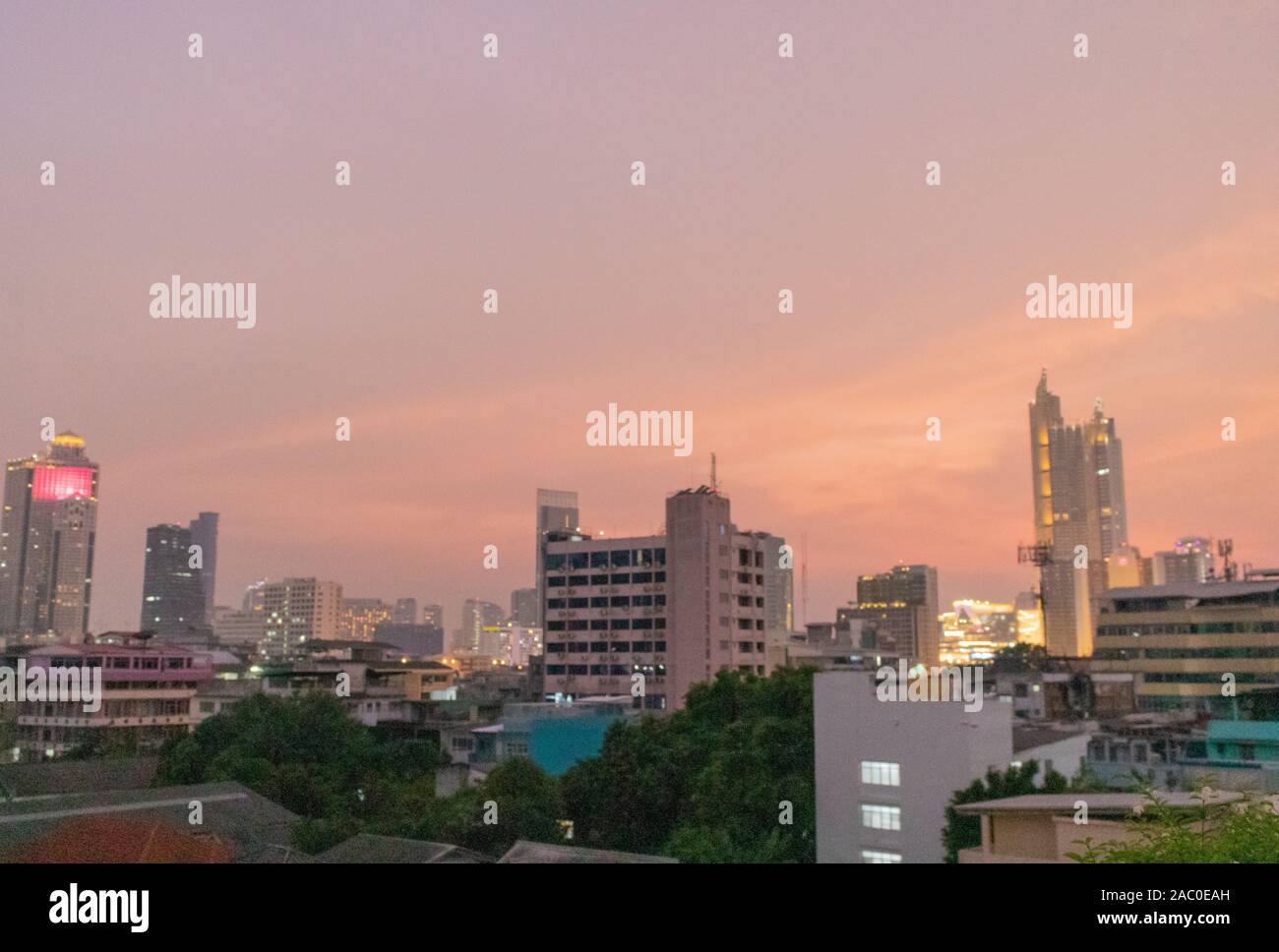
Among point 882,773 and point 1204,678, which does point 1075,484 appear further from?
point 882,773

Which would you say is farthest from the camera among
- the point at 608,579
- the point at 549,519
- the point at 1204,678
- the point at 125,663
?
the point at 549,519

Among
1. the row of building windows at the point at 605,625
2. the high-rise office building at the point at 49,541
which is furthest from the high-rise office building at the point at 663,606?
the high-rise office building at the point at 49,541

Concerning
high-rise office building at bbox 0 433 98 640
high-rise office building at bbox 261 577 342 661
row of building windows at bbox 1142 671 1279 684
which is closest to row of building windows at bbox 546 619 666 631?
row of building windows at bbox 1142 671 1279 684

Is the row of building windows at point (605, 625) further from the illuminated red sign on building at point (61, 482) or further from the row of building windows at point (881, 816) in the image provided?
the illuminated red sign on building at point (61, 482)

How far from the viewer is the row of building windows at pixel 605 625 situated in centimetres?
2923

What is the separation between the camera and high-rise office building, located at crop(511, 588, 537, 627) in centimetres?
7045

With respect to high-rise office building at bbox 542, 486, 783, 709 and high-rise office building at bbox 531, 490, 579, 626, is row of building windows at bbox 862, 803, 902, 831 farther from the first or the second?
high-rise office building at bbox 531, 490, 579, 626

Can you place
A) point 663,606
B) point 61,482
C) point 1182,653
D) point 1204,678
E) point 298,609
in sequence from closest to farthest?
point 1204,678, point 1182,653, point 663,606, point 61,482, point 298,609

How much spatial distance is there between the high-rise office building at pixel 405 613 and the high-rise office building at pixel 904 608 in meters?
30.3

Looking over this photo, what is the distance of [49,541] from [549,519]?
61.7ft

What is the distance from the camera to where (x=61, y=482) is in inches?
1494

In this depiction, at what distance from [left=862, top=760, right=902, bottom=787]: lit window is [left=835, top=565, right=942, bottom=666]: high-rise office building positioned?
45715 millimetres

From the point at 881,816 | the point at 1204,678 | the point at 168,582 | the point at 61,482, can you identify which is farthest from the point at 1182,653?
the point at 168,582
